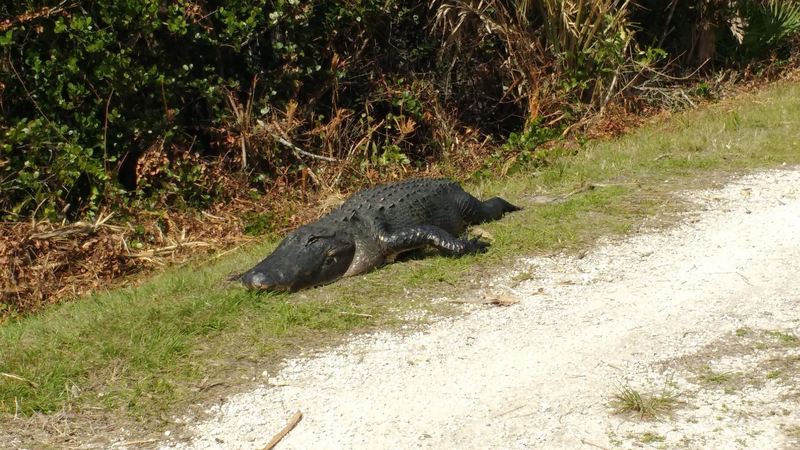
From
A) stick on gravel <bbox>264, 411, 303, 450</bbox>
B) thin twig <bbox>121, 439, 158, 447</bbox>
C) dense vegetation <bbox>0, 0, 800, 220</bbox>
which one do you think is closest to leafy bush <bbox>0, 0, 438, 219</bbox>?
dense vegetation <bbox>0, 0, 800, 220</bbox>

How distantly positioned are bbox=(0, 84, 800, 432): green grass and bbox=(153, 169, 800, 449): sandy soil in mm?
296

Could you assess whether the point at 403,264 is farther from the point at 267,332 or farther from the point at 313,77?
the point at 313,77

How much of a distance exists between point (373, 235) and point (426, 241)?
1.24 ft

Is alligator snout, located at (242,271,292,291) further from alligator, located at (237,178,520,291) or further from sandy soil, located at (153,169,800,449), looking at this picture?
sandy soil, located at (153,169,800,449)

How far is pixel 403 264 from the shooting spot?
6379 millimetres

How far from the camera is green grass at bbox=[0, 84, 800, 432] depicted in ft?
15.4

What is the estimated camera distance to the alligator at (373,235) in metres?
6.02

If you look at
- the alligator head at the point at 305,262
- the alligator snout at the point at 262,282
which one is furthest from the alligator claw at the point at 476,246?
the alligator snout at the point at 262,282

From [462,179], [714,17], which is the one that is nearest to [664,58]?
[714,17]

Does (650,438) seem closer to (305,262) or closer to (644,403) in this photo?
(644,403)

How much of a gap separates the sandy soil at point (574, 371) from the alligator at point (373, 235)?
81 centimetres

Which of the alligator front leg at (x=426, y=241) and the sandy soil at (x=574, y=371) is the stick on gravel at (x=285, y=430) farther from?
the alligator front leg at (x=426, y=241)

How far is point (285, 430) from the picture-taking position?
413cm

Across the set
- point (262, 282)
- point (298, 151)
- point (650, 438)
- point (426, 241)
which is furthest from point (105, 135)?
point (650, 438)
